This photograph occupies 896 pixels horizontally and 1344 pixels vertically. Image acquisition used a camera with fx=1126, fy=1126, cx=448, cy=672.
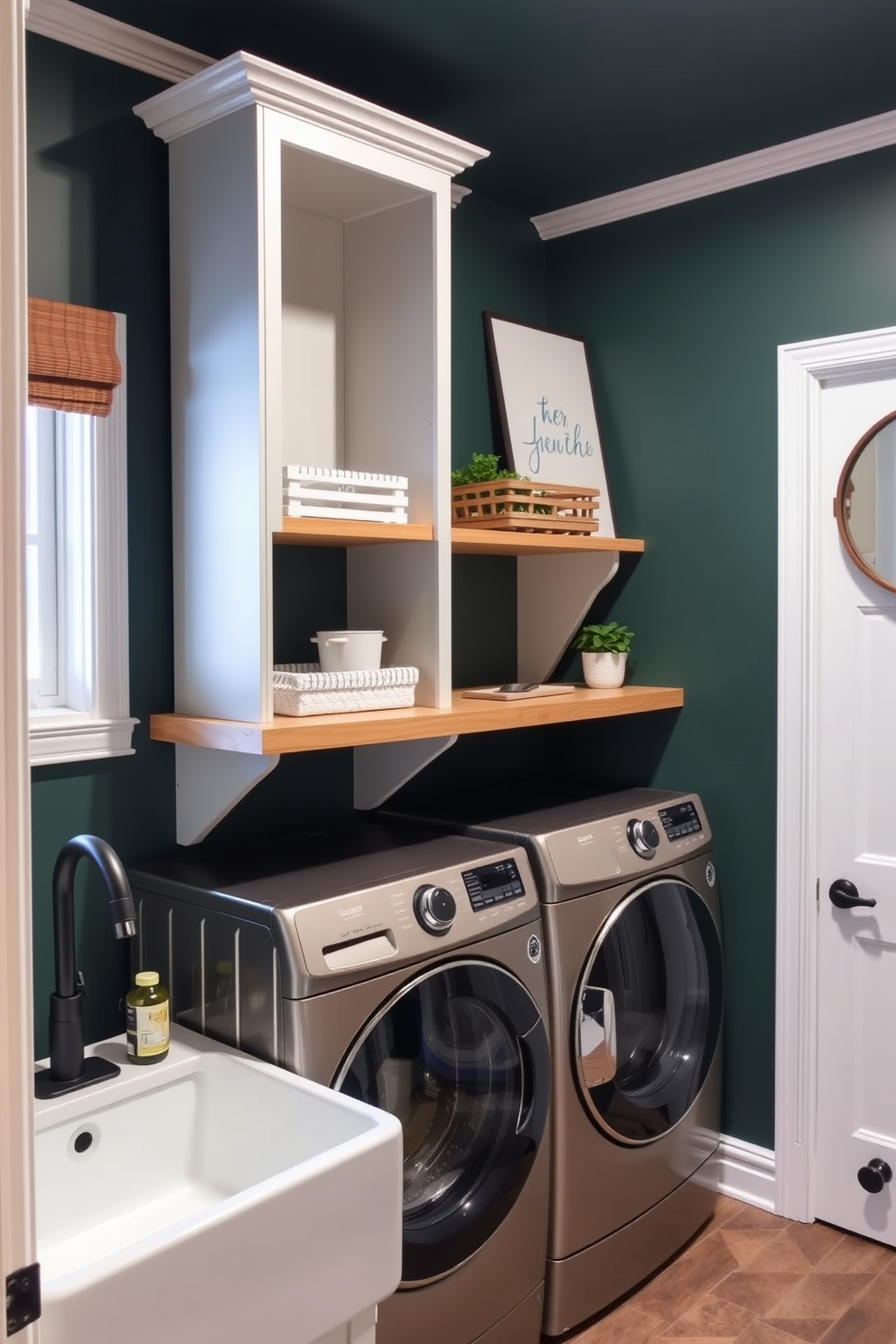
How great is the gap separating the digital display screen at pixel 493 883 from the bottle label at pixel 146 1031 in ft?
1.88

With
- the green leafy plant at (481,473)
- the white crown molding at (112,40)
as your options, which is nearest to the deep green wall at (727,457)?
the green leafy plant at (481,473)

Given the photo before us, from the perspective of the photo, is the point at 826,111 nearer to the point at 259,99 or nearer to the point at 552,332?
the point at 552,332

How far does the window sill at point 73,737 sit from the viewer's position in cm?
200

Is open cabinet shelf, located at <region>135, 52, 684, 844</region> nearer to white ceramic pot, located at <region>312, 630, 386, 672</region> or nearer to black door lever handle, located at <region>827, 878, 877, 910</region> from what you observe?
white ceramic pot, located at <region>312, 630, 386, 672</region>

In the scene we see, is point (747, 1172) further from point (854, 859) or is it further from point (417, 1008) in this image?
point (417, 1008)

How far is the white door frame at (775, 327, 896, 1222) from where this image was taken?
2611 millimetres

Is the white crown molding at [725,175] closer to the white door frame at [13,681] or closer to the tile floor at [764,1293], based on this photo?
the white door frame at [13,681]

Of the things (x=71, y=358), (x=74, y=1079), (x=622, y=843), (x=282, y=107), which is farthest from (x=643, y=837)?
(x=282, y=107)

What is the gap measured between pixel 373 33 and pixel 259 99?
321 mm

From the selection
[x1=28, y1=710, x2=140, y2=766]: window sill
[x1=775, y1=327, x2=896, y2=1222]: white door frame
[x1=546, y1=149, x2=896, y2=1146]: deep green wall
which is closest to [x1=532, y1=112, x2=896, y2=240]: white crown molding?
[x1=546, y1=149, x2=896, y2=1146]: deep green wall

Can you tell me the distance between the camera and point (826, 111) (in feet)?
7.91

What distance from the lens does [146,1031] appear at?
1.82m

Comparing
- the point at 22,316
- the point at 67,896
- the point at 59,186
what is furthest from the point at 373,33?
the point at 67,896

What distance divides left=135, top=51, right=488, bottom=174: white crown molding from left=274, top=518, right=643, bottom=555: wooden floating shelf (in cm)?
70
